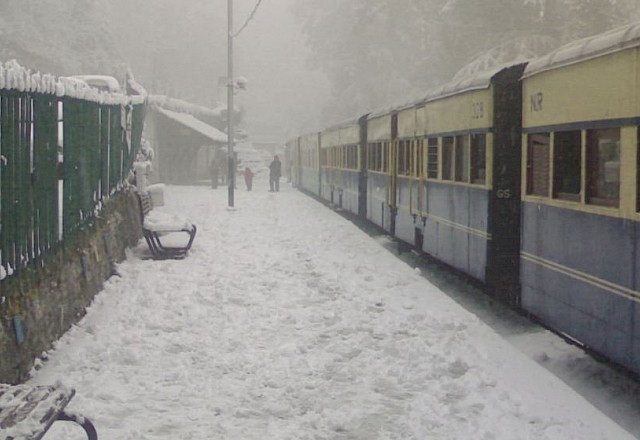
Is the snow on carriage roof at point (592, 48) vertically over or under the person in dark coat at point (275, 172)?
over

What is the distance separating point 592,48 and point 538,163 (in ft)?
5.52

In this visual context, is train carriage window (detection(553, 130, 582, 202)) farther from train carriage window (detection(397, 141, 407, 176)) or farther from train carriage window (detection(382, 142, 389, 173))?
train carriage window (detection(382, 142, 389, 173))

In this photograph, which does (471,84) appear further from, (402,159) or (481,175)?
(402,159)

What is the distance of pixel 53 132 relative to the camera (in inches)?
322

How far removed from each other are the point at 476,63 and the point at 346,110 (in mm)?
23337

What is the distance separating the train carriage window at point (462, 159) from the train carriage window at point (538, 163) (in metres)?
2.24

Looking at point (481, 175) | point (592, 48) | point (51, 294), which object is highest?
point (592, 48)

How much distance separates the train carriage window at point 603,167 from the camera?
673 cm

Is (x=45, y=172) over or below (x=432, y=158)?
below

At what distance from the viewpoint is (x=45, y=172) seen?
7.94 meters

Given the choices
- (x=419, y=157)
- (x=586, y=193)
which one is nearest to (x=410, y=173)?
(x=419, y=157)

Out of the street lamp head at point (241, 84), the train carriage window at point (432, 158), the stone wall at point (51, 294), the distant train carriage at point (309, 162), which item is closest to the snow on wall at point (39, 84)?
the stone wall at point (51, 294)

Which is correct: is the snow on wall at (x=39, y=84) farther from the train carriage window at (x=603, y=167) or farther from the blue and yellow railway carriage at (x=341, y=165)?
the blue and yellow railway carriage at (x=341, y=165)

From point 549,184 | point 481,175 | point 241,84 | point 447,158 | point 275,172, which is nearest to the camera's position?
point 549,184
